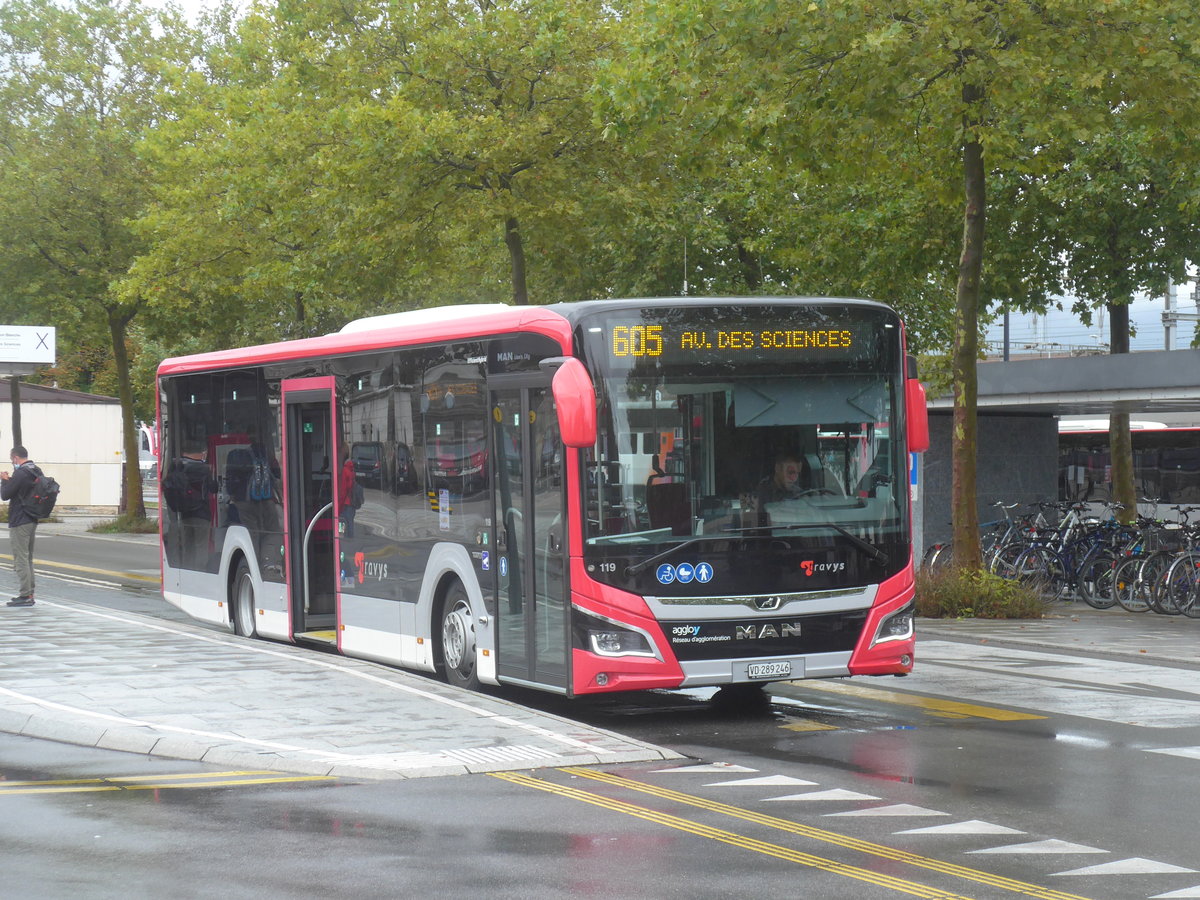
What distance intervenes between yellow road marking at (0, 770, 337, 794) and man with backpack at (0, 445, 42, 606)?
11170 millimetres

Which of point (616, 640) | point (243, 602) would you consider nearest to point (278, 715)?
point (616, 640)

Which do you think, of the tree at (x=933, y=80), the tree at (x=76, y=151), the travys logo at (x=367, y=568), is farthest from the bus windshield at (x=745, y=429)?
the tree at (x=76, y=151)

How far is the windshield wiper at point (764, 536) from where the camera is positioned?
432 inches

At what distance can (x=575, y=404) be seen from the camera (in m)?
10.6

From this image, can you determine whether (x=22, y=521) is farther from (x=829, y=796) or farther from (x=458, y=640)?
(x=829, y=796)

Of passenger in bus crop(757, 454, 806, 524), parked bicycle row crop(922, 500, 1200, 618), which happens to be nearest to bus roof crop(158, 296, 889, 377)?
passenger in bus crop(757, 454, 806, 524)

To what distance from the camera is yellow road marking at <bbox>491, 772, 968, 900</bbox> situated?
22.0 ft

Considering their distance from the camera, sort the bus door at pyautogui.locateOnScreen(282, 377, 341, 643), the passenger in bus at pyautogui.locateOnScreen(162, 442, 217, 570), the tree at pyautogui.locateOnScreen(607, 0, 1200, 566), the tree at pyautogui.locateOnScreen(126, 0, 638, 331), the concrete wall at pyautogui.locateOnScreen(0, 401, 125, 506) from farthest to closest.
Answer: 1. the concrete wall at pyautogui.locateOnScreen(0, 401, 125, 506)
2. the tree at pyautogui.locateOnScreen(126, 0, 638, 331)
3. the passenger in bus at pyautogui.locateOnScreen(162, 442, 217, 570)
4. the tree at pyautogui.locateOnScreen(607, 0, 1200, 566)
5. the bus door at pyautogui.locateOnScreen(282, 377, 341, 643)

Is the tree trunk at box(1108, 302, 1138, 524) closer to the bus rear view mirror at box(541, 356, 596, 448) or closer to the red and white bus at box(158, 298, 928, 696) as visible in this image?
the red and white bus at box(158, 298, 928, 696)

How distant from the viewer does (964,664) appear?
15156mm

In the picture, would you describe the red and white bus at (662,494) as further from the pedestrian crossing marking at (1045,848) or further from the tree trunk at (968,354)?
the tree trunk at (968,354)

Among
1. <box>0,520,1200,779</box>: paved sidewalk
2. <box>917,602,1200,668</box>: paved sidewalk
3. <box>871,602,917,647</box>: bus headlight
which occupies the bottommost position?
<box>917,602,1200,668</box>: paved sidewalk

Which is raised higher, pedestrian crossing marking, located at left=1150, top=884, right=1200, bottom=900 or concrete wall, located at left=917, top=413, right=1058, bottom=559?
concrete wall, located at left=917, top=413, right=1058, bottom=559

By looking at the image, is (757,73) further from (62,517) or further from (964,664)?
(62,517)
